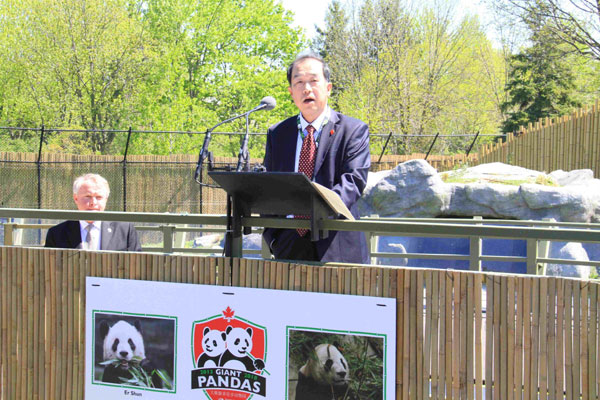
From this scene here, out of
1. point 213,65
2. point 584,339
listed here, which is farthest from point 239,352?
point 213,65

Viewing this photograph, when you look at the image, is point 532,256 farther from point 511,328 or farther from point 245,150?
point 511,328

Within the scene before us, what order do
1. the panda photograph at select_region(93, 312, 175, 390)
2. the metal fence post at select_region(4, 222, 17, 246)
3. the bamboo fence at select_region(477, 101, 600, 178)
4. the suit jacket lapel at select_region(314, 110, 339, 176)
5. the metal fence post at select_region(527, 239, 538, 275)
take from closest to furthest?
the panda photograph at select_region(93, 312, 175, 390) < the suit jacket lapel at select_region(314, 110, 339, 176) < the metal fence post at select_region(527, 239, 538, 275) < the metal fence post at select_region(4, 222, 17, 246) < the bamboo fence at select_region(477, 101, 600, 178)

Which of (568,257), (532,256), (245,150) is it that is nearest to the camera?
(245,150)

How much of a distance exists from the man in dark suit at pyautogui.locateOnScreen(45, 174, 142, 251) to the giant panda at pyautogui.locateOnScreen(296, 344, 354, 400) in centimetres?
174

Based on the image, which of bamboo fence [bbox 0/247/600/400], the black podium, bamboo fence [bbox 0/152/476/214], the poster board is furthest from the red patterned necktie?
bamboo fence [bbox 0/152/476/214]

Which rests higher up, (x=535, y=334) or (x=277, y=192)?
(x=277, y=192)

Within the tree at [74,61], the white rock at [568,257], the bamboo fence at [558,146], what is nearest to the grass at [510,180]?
the white rock at [568,257]

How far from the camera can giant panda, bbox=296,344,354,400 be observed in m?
2.69

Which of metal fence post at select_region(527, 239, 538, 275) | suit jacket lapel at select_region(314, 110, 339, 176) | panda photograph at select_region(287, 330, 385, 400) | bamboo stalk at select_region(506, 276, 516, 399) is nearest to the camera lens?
bamboo stalk at select_region(506, 276, 516, 399)

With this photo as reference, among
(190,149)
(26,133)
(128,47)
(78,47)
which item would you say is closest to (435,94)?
(190,149)

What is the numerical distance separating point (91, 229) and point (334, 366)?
201 cm

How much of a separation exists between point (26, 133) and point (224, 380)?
101 feet

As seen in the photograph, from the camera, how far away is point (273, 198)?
2.82 m

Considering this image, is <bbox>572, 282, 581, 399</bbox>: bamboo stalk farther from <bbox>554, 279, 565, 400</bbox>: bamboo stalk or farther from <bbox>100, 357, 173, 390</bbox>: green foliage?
<bbox>100, 357, 173, 390</bbox>: green foliage
